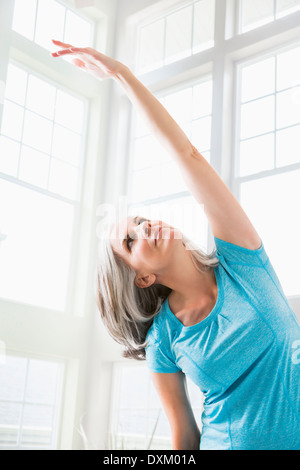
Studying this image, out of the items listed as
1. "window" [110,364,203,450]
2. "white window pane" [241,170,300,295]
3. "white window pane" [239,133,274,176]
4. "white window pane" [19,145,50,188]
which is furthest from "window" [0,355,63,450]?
"white window pane" [239,133,274,176]

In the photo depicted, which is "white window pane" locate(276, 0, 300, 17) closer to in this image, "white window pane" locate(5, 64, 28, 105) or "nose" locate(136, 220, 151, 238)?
"white window pane" locate(5, 64, 28, 105)

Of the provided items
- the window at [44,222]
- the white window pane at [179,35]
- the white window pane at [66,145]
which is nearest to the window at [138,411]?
the window at [44,222]

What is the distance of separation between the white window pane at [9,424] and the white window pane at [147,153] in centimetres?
187

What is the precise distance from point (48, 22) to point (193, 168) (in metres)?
3.28

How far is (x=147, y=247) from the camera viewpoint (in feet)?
4.50

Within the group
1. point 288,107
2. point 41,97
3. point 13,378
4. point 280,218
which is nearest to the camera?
point 280,218

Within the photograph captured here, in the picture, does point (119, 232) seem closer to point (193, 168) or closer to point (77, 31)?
point (193, 168)

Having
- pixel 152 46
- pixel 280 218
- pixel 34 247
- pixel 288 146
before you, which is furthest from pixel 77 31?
pixel 280 218

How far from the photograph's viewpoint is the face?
1.37 m

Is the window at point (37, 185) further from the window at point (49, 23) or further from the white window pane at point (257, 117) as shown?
the white window pane at point (257, 117)

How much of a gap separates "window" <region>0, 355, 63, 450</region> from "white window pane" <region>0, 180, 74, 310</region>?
43 cm

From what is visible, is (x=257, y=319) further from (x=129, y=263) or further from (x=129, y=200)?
(x=129, y=200)

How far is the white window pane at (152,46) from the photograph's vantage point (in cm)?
423

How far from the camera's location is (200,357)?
1281mm
